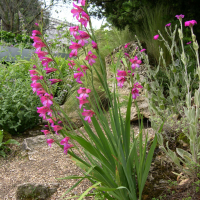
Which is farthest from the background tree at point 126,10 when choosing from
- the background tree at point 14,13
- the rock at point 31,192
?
the background tree at point 14,13

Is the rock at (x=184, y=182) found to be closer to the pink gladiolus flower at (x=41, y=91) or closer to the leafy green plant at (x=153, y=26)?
the pink gladiolus flower at (x=41, y=91)

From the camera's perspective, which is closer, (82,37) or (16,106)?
(82,37)

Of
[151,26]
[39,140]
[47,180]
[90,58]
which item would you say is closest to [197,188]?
[90,58]

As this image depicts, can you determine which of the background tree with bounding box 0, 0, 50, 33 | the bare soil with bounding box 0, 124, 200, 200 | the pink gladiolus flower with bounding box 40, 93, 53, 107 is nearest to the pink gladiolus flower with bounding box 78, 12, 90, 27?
the pink gladiolus flower with bounding box 40, 93, 53, 107

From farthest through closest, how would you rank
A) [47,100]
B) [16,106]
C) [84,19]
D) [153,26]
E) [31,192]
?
[153,26]
[16,106]
[31,192]
[47,100]
[84,19]

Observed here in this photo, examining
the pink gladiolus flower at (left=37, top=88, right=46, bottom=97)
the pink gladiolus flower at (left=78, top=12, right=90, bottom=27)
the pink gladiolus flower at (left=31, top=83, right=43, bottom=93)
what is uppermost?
the pink gladiolus flower at (left=78, top=12, right=90, bottom=27)

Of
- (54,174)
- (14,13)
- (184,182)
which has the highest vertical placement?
(14,13)

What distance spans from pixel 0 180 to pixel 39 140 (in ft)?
2.48

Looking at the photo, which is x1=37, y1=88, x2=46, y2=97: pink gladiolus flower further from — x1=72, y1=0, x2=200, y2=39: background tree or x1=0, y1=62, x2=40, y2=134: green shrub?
x1=72, y1=0, x2=200, y2=39: background tree

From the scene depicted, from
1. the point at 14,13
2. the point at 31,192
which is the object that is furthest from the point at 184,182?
the point at 14,13

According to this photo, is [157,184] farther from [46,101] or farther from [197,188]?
[46,101]

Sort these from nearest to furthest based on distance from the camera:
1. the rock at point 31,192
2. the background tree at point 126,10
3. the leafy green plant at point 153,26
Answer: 1. the rock at point 31,192
2. the background tree at point 126,10
3. the leafy green plant at point 153,26

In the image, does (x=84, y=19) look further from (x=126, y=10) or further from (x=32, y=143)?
(x=126, y=10)

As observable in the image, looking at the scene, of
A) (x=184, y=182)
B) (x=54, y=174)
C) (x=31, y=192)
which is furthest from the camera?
(x=54, y=174)
